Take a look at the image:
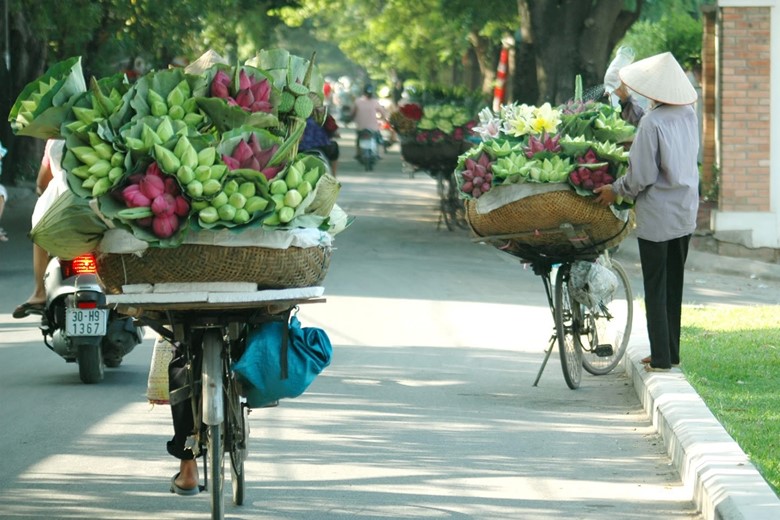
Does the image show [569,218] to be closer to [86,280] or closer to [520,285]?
[86,280]

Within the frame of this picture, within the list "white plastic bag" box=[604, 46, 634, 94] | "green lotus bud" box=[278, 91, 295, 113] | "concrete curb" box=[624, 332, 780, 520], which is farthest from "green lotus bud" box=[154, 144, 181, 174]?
"white plastic bag" box=[604, 46, 634, 94]

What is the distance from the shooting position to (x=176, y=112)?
5793 millimetres

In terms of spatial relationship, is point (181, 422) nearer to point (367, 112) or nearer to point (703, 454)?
point (703, 454)

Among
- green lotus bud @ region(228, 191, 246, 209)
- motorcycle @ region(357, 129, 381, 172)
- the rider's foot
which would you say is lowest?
motorcycle @ region(357, 129, 381, 172)

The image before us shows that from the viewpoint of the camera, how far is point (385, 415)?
8.99m

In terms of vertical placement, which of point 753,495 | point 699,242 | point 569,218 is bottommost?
point 699,242

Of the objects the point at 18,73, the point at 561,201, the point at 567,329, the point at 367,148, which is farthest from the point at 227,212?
the point at 367,148

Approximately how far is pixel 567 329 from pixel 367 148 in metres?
27.5

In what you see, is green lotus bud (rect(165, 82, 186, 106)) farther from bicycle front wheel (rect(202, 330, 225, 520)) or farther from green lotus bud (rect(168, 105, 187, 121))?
bicycle front wheel (rect(202, 330, 225, 520))

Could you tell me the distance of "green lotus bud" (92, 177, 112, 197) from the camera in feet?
18.3

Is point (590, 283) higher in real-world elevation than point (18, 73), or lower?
lower

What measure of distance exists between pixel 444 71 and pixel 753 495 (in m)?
55.9

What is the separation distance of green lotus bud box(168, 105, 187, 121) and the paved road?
6.24 feet

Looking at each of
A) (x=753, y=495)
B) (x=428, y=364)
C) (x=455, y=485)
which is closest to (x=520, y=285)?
(x=428, y=364)
